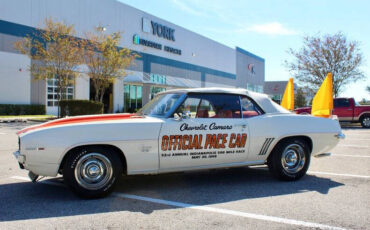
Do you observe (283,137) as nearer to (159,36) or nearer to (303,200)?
(303,200)

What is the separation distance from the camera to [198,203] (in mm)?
4172

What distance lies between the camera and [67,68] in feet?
76.9

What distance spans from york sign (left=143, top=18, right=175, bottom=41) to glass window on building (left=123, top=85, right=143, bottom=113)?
21.7ft

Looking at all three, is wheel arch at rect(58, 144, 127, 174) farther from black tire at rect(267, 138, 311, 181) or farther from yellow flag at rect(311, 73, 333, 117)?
yellow flag at rect(311, 73, 333, 117)

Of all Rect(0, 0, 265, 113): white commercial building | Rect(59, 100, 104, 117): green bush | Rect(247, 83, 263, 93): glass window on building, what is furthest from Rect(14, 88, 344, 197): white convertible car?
Rect(247, 83, 263, 93): glass window on building

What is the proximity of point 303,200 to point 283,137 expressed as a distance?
126 centimetres

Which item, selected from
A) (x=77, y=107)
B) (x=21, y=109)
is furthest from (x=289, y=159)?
(x=21, y=109)

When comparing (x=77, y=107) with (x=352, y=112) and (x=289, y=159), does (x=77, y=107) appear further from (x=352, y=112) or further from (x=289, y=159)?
(x=289, y=159)

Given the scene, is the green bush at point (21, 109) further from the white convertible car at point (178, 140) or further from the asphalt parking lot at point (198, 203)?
the white convertible car at point (178, 140)

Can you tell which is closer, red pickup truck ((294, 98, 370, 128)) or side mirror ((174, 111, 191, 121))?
side mirror ((174, 111, 191, 121))

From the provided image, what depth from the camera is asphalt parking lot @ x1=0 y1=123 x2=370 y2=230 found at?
11.4 ft

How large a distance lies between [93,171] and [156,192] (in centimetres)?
95

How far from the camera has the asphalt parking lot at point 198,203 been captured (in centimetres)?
348

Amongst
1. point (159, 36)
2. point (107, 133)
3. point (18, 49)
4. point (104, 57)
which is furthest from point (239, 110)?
point (159, 36)
